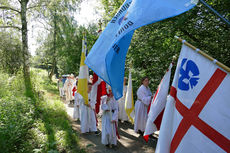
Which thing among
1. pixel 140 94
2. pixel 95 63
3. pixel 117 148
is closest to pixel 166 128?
pixel 95 63

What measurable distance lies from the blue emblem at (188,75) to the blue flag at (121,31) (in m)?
0.69

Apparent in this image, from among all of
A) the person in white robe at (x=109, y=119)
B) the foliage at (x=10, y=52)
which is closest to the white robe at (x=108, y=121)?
the person in white robe at (x=109, y=119)

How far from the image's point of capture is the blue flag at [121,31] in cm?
225

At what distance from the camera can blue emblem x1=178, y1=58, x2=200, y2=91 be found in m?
2.09

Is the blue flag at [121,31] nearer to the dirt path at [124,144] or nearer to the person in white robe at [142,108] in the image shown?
the dirt path at [124,144]

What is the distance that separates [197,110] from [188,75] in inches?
18.0

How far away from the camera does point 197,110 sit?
79.0 inches

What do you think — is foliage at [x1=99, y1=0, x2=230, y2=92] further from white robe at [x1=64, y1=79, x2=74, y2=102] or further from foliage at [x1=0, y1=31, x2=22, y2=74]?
foliage at [x1=0, y1=31, x2=22, y2=74]

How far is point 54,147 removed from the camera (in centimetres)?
451

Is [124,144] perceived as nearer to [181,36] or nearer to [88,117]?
[88,117]

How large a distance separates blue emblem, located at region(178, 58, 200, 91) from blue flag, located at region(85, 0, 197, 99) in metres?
0.69

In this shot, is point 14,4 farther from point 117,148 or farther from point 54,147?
point 117,148

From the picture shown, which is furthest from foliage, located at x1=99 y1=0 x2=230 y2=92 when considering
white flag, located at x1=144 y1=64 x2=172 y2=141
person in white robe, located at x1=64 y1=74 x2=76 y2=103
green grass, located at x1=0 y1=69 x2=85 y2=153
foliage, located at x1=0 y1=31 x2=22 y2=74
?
foliage, located at x1=0 y1=31 x2=22 y2=74

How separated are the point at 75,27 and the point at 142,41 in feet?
60.6
